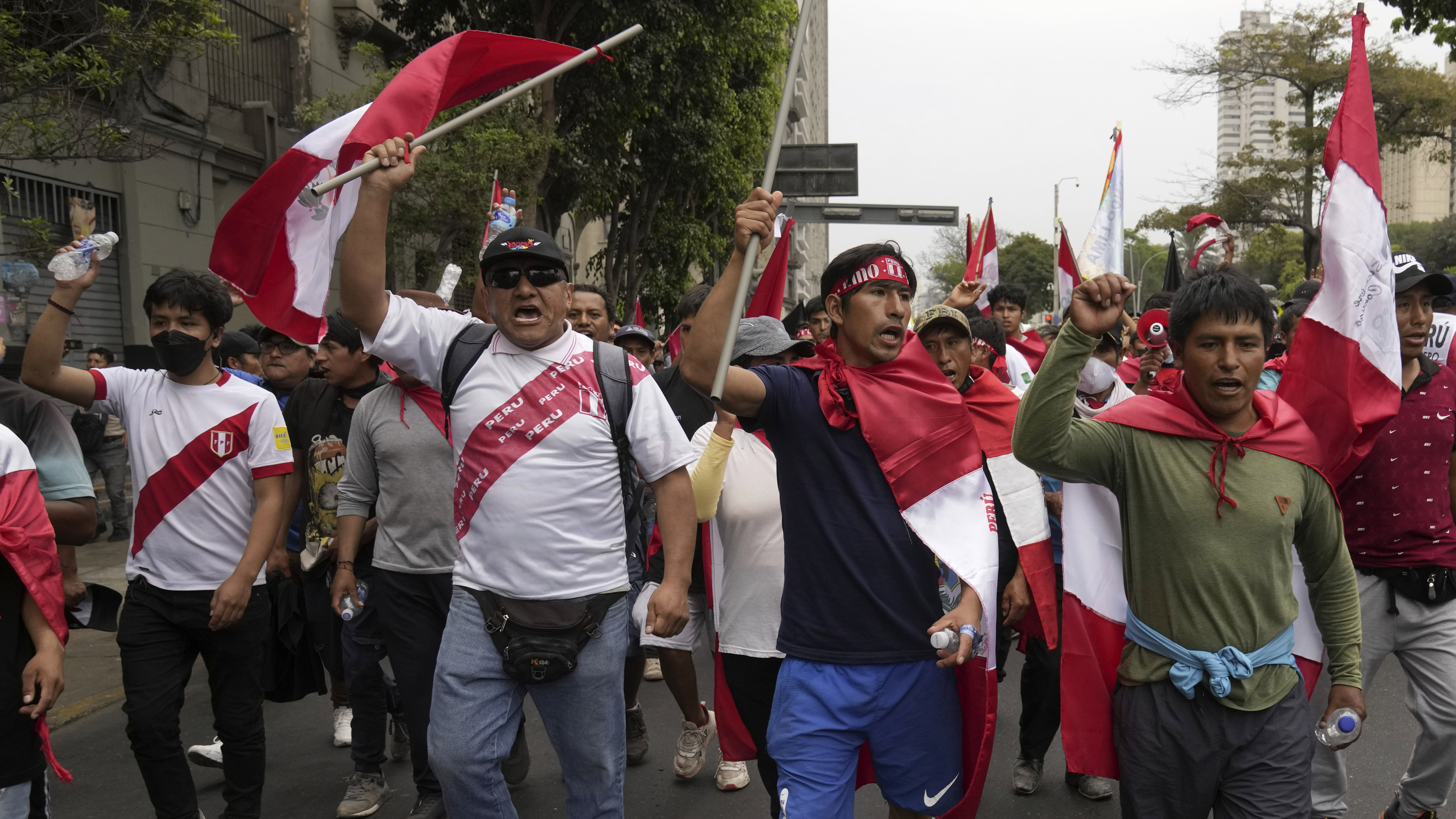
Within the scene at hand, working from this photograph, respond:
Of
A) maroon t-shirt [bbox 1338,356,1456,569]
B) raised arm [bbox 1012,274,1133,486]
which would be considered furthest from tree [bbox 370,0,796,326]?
raised arm [bbox 1012,274,1133,486]

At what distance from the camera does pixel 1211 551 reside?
2.92m

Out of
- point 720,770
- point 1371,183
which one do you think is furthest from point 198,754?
point 1371,183

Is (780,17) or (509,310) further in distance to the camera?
(780,17)

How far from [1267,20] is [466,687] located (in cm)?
7008

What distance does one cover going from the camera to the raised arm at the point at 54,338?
Result: 3.79 meters

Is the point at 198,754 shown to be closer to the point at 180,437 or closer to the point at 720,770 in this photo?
the point at 180,437

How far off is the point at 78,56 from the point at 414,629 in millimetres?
5574

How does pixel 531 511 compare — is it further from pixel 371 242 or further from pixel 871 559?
pixel 871 559

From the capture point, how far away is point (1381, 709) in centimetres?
592

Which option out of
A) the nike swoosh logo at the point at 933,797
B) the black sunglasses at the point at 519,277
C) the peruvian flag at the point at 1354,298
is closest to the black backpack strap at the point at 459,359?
the black sunglasses at the point at 519,277

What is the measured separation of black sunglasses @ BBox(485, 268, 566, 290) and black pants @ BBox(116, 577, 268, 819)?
1.58m

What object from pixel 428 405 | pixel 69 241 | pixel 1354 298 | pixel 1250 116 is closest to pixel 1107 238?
pixel 1354 298

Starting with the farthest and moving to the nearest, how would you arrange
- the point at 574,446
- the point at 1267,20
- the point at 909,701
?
the point at 1267,20 → the point at 574,446 → the point at 909,701

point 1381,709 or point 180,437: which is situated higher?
point 180,437
